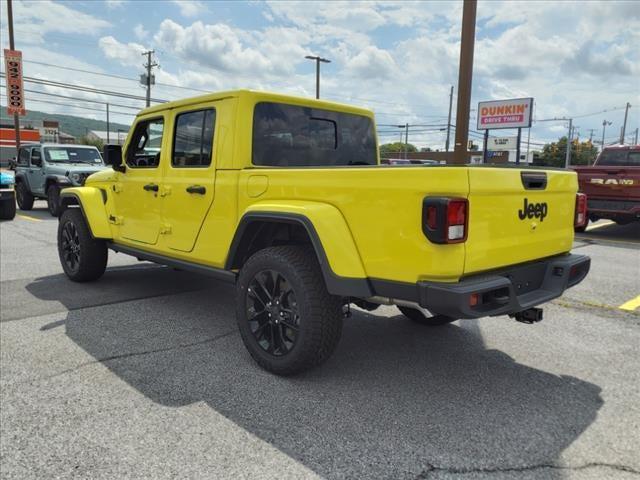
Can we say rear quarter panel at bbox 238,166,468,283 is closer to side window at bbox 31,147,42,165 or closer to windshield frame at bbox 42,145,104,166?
windshield frame at bbox 42,145,104,166

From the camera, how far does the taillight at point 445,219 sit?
2521 millimetres

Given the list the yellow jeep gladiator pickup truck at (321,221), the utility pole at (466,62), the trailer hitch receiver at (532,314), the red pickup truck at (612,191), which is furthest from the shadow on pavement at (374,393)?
the red pickup truck at (612,191)

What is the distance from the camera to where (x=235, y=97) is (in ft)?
12.6

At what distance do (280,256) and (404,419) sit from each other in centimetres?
124

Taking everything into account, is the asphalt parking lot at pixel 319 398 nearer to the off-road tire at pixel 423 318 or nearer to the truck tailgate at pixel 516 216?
the off-road tire at pixel 423 318

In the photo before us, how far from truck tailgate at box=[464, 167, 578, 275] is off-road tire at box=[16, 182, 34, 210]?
50.0 feet

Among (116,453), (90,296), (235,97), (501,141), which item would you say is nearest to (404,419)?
(116,453)

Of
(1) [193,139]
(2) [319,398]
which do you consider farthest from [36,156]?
(2) [319,398]

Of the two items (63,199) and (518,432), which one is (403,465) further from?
(63,199)

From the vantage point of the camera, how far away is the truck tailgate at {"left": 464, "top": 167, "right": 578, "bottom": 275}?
2689mm

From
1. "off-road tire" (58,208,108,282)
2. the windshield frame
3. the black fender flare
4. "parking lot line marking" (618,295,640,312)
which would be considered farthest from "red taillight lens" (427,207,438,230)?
the windshield frame

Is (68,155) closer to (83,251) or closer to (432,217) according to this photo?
(83,251)

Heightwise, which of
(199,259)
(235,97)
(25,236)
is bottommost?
(25,236)

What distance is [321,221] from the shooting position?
3.00 m
